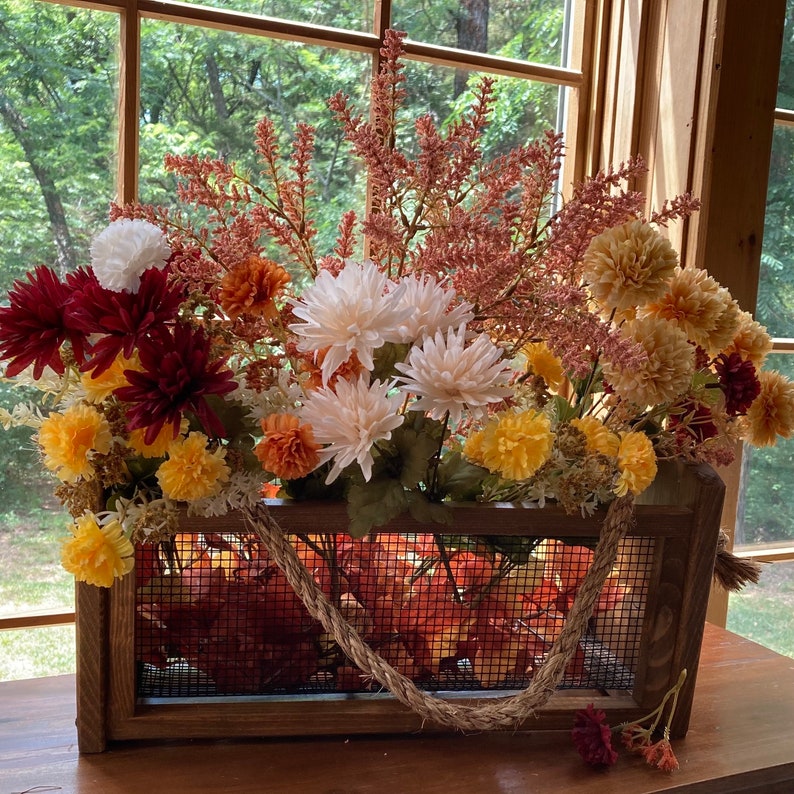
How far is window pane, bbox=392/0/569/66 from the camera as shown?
123 cm

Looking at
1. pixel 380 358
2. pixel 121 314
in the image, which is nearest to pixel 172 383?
pixel 121 314

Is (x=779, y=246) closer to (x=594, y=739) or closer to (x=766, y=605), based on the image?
(x=766, y=605)

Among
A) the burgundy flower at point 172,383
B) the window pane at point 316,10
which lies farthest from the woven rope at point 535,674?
the window pane at point 316,10

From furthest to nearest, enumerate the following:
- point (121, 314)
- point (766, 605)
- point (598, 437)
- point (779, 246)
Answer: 1. point (766, 605)
2. point (779, 246)
3. point (598, 437)
4. point (121, 314)

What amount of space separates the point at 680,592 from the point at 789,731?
197mm

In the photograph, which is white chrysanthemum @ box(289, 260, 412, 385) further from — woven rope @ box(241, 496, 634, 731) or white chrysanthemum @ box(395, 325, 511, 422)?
woven rope @ box(241, 496, 634, 731)

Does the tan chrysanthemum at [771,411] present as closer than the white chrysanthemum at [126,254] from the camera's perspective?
No

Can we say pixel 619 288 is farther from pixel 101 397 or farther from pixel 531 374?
pixel 101 397

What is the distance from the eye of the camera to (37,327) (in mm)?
648

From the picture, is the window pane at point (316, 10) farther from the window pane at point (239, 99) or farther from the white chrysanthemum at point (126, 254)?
the white chrysanthemum at point (126, 254)

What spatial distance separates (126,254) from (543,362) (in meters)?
0.40

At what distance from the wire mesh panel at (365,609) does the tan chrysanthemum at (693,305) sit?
0.20 m

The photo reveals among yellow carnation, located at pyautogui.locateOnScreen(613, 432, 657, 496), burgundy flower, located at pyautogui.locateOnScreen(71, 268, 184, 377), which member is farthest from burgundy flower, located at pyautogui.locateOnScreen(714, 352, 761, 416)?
burgundy flower, located at pyautogui.locateOnScreen(71, 268, 184, 377)

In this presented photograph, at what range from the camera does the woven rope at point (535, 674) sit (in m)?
0.72
